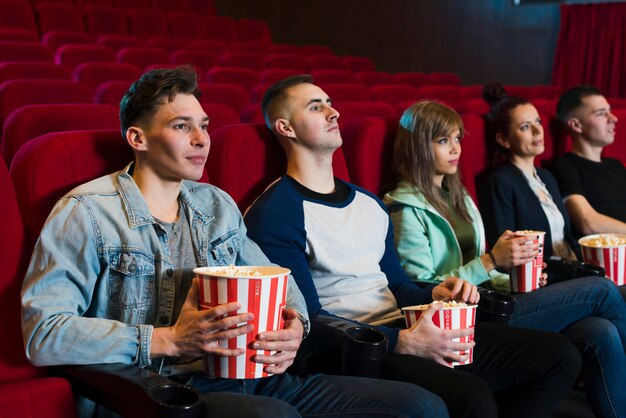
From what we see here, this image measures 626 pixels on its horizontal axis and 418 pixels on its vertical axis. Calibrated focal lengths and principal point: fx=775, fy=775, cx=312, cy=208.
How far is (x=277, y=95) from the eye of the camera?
1.35m

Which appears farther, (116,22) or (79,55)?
(116,22)

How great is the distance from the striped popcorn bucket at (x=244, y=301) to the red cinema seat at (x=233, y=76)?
7.02 feet

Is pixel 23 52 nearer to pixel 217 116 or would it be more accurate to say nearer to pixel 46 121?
pixel 217 116

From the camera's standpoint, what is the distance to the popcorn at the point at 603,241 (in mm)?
1560

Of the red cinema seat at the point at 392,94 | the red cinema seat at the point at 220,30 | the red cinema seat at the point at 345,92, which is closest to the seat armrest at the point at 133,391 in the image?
the red cinema seat at the point at 345,92

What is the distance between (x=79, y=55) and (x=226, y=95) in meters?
0.70

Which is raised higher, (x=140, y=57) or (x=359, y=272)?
(x=140, y=57)

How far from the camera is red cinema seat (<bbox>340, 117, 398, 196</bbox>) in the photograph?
1.51 meters

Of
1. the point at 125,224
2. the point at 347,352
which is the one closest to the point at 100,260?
the point at 125,224

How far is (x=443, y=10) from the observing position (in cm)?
528

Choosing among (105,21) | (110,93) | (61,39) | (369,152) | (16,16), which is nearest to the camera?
A: (369,152)

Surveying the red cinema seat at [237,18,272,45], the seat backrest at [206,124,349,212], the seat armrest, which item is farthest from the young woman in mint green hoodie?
the red cinema seat at [237,18,272,45]

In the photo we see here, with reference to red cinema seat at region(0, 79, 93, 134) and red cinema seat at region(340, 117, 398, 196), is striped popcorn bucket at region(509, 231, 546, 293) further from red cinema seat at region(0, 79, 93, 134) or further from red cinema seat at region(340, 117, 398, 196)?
red cinema seat at region(0, 79, 93, 134)

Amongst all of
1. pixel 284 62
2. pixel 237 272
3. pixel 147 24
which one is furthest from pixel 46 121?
pixel 147 24
